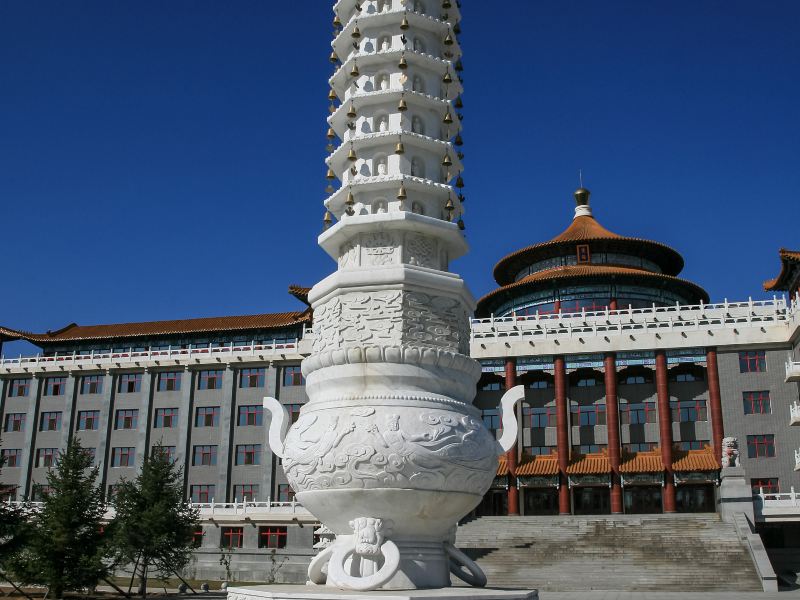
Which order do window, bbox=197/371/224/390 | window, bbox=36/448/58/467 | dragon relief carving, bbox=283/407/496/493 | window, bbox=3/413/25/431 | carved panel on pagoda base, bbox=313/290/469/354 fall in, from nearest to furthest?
dragon relief carving, bbox=283/407/496/493 < carved panel on pagoda base, bbox=313/290/469/354 < window, bbox=197/371/224/390 < window, bbox=36/448/58/467 < window, bbox=3/413/25/431

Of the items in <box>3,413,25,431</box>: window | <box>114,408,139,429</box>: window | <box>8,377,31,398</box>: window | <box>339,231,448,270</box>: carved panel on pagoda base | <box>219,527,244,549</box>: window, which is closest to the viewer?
<box>339,231,448,270</box>: carved panel on pagoda base

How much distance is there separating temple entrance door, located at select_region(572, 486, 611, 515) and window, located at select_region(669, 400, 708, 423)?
19.9 feet

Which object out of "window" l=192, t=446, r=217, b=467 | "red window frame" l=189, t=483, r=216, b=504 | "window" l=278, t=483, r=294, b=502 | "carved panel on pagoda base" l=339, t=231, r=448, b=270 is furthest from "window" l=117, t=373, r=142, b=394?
"carved panel on pagoda base" l=339, t=231, r=448, b=270

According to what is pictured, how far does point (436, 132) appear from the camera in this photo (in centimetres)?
1702

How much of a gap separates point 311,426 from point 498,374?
38.1 metres

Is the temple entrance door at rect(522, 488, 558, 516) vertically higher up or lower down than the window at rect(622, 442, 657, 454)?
lower down

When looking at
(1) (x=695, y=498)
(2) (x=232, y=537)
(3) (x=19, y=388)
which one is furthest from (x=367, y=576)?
(3) (x=19, y=388)

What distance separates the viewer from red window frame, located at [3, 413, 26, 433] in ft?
Answer: 200

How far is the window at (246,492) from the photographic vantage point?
54.9 meters

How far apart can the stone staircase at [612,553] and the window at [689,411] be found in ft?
23.8

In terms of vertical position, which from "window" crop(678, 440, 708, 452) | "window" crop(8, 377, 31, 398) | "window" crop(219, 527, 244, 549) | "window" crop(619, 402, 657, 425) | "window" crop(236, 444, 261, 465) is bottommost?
"window" crop(219, 527, 244, 549)

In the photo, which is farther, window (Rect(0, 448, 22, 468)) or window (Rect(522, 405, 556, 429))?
window (Rect(0, 448, 22, 468))

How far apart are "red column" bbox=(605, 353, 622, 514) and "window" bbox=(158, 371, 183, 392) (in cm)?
2893

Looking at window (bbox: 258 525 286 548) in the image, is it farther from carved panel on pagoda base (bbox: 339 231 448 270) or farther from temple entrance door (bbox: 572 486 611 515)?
carved panel on pagoda base (bbox: 339 231 448 270)
